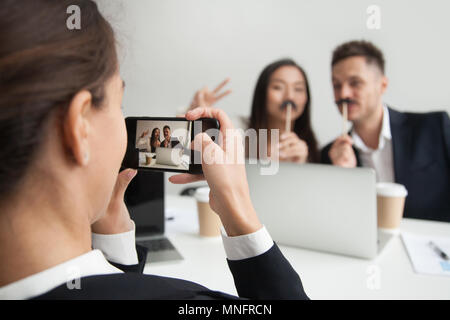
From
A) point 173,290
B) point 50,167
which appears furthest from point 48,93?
point 173,290

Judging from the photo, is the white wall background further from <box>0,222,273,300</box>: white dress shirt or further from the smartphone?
<box>0,222,273,300</box>: white dress shirt

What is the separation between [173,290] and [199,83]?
1.93m

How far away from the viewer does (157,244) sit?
887 millimetres

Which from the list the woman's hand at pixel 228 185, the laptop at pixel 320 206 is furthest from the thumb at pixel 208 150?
the laptop at pixel 320 206

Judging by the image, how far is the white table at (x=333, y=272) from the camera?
66 cm

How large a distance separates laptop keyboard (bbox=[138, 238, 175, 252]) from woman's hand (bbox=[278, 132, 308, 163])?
3.43ft

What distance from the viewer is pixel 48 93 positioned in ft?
1.07

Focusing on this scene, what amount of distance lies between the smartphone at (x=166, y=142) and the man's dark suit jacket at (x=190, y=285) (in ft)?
0.50

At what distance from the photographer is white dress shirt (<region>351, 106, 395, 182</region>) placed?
5.68 ft

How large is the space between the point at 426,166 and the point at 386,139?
203 mm

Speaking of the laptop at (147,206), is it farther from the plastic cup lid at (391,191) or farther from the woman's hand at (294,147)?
the woman's hand at (294,147)

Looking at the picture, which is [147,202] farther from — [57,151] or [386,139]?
[386,139]

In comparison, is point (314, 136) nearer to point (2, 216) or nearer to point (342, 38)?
point (342, 38)

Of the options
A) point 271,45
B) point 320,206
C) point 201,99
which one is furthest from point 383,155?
point 320,206
